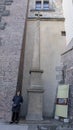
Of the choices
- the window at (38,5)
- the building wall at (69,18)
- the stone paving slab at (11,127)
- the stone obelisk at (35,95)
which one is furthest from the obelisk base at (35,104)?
the window at (38,5)

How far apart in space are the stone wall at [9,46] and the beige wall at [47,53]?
4.35 feet

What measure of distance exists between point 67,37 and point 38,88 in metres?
3.50

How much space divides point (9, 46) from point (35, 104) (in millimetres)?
2639

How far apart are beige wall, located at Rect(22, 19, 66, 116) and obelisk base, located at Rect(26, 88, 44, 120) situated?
1.52 metres

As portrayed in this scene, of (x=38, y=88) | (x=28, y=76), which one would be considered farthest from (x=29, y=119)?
(x=28, y=76)

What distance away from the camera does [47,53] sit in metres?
12.6

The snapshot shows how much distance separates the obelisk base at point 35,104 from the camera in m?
9.84

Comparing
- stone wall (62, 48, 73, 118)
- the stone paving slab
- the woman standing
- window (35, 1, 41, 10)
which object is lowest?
the stone paving slab

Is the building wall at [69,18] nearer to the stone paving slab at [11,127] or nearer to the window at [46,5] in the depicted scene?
the window at [46,5]

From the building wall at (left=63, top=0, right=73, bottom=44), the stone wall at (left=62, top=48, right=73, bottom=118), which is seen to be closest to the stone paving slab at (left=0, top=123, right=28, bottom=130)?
the stone wall at (left=62, top=48, right=73, bottom=118)

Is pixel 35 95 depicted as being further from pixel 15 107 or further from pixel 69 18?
pixel 69 18

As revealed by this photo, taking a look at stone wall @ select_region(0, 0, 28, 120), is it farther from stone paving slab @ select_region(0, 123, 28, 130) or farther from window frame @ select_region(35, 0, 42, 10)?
window frame @ select_region(35, 0, 42, 10)

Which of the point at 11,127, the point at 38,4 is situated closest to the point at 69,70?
the point at 11,127

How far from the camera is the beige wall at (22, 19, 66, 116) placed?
38.7ft
